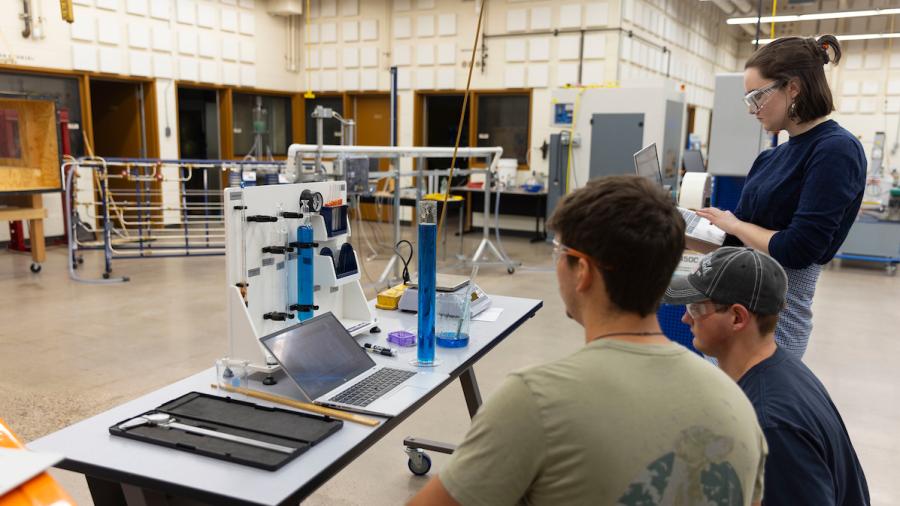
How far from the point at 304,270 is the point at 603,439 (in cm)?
137

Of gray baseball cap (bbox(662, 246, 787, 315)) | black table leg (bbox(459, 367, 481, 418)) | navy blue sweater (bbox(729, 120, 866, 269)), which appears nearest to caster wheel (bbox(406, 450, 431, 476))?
black table leg (bbox(459, 367, 481, 418))

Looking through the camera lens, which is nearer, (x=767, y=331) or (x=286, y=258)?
(x=767, y=331)

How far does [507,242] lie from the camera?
8.98 meters

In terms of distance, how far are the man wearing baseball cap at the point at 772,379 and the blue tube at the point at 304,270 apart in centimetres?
110

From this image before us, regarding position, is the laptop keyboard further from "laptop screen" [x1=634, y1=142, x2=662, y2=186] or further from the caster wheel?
"laptop screen" [x1=634, y1=142, x2=662, y2=186]

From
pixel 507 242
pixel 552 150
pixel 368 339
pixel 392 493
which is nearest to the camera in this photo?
pixel 368 339

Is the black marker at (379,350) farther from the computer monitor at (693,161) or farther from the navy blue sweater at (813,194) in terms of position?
the computer monitor at (693,161)

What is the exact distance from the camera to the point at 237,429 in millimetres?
1527

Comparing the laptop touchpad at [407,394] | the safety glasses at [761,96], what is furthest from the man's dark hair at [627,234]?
the safety glasses at [761,96]

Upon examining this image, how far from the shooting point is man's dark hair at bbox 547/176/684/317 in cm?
98

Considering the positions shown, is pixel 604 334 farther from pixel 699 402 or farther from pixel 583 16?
pixel 583 16

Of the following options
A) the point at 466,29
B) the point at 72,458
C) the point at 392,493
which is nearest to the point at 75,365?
the point at 392,493

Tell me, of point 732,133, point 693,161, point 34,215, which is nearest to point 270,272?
point 732,133

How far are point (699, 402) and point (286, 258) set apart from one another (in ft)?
4.65
